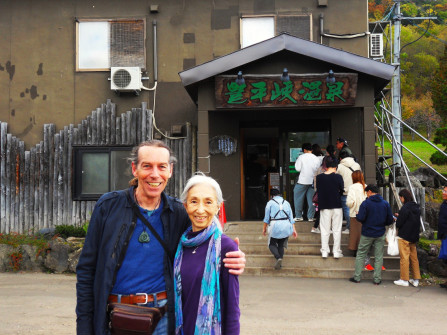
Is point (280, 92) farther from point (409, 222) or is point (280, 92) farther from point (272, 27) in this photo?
point (409, 222)

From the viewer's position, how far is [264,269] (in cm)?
984

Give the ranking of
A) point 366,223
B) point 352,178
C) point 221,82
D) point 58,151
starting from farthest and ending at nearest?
point 58,151 < point 221,82 < point 352,178 < point 366,223

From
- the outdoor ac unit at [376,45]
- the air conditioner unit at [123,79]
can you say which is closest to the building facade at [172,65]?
the air conditioner unit at [123,79]

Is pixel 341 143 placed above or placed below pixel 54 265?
above

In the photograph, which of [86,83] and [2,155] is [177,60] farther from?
[2,155]

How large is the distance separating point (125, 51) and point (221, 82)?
13.2 ft

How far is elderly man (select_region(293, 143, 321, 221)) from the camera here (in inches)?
455

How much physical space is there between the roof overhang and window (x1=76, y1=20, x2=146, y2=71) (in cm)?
330

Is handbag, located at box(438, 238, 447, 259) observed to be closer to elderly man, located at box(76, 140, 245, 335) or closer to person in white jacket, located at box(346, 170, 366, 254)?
person in white jacket, located at box(346, 170, 366, 254)

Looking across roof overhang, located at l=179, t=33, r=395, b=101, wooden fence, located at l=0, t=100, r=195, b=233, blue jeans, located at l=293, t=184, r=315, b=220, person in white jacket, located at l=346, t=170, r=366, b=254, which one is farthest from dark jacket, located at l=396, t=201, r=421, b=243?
wooden fence, located at l=0, t=100, r=195, b=233

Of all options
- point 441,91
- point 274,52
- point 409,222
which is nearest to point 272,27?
point 274,52

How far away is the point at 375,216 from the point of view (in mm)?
9258

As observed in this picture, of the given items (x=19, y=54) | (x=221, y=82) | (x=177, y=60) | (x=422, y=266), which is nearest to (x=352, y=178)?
(x=422, y=266)

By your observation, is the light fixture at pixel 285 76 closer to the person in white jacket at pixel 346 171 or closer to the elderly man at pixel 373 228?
the person in white jacket at pixel 346 171
